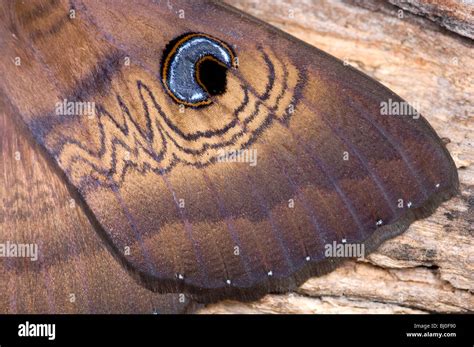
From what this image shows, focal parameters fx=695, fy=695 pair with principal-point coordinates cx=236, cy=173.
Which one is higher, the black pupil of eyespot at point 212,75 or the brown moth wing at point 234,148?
the black pupil of eyespot at point 212,75

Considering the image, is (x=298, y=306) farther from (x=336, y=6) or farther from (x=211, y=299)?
(x=336, y=6)

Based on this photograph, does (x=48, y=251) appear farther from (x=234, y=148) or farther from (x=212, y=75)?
(x=212, y=75)

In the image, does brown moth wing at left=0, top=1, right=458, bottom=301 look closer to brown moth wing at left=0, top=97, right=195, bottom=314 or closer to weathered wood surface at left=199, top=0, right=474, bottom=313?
brown moth wing at left=0, top=97, right=195, bottom=314

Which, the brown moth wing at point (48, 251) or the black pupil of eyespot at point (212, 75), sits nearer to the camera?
the black pupil of eyespot at point (212, 75)

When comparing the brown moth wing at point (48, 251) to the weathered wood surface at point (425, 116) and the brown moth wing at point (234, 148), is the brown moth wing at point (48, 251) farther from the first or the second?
the weathered wood surface at point (425, 116)

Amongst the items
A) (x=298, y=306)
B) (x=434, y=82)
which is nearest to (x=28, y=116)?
(x=298, y=306)

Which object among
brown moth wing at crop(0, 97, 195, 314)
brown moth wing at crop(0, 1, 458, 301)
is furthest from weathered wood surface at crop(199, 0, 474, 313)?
brown moth wing at crop(0, 97, 195, 314)

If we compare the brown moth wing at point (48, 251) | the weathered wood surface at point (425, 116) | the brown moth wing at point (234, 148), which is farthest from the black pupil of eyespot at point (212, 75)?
the weathered wood surface at point (425, 116)

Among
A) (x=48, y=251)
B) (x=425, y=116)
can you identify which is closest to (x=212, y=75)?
(x=48, y=251)

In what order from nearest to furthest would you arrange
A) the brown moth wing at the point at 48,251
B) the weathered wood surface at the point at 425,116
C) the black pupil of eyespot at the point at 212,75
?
1. the black pupil of eyespot at the point at 212,75
2. the brown moth wing at the point at 48,251
3. the weathered wood surface at the point at 425,116

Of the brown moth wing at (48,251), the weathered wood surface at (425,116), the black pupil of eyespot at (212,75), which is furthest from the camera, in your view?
the weathered wood surface at (425,116)
